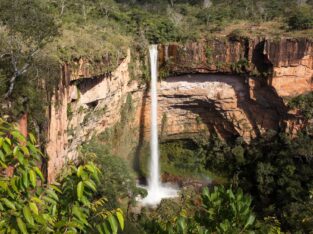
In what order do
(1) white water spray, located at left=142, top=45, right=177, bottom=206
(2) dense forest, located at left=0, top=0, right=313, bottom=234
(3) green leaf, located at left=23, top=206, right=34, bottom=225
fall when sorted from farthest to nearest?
(1) white water spray, located at left=142, top=45, right=177, bottom=206
(2) dense forest, located at left=0, top=0, right=313, bottom=234
(3) green leaf, located at left=23, top=206, right=34, bottom=225

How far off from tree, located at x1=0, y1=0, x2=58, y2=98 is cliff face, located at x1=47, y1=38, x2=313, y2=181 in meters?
3.59

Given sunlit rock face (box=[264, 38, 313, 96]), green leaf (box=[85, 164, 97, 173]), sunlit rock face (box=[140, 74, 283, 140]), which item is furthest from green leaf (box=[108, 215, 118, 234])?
sunlit rock face (box=[140, 74, 283, 140])

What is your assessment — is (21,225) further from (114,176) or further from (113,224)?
(114,176)

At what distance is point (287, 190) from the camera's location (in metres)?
15.1

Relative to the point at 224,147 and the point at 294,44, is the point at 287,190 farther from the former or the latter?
the point at 294,44

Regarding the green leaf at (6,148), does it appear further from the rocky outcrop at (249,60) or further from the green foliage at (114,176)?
the rocky outcrop at (249,60)

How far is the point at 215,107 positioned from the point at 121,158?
6089mm

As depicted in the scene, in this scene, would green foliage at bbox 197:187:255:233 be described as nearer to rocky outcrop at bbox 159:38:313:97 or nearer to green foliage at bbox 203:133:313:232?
green foliage at bbox 203:133:313:232

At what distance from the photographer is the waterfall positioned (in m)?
17.3

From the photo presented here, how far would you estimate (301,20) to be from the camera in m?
17.6

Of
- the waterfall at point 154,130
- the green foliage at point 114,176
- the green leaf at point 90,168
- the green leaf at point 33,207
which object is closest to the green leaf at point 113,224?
the green leaf at point 90,168

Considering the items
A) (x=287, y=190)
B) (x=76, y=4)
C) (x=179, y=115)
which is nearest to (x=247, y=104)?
(x=179, y=115)

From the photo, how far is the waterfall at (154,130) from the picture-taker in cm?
1731

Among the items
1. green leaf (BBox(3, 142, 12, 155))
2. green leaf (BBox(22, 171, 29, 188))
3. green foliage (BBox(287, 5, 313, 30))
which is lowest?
green leaf (BBox(22, 171, 29, 188))
